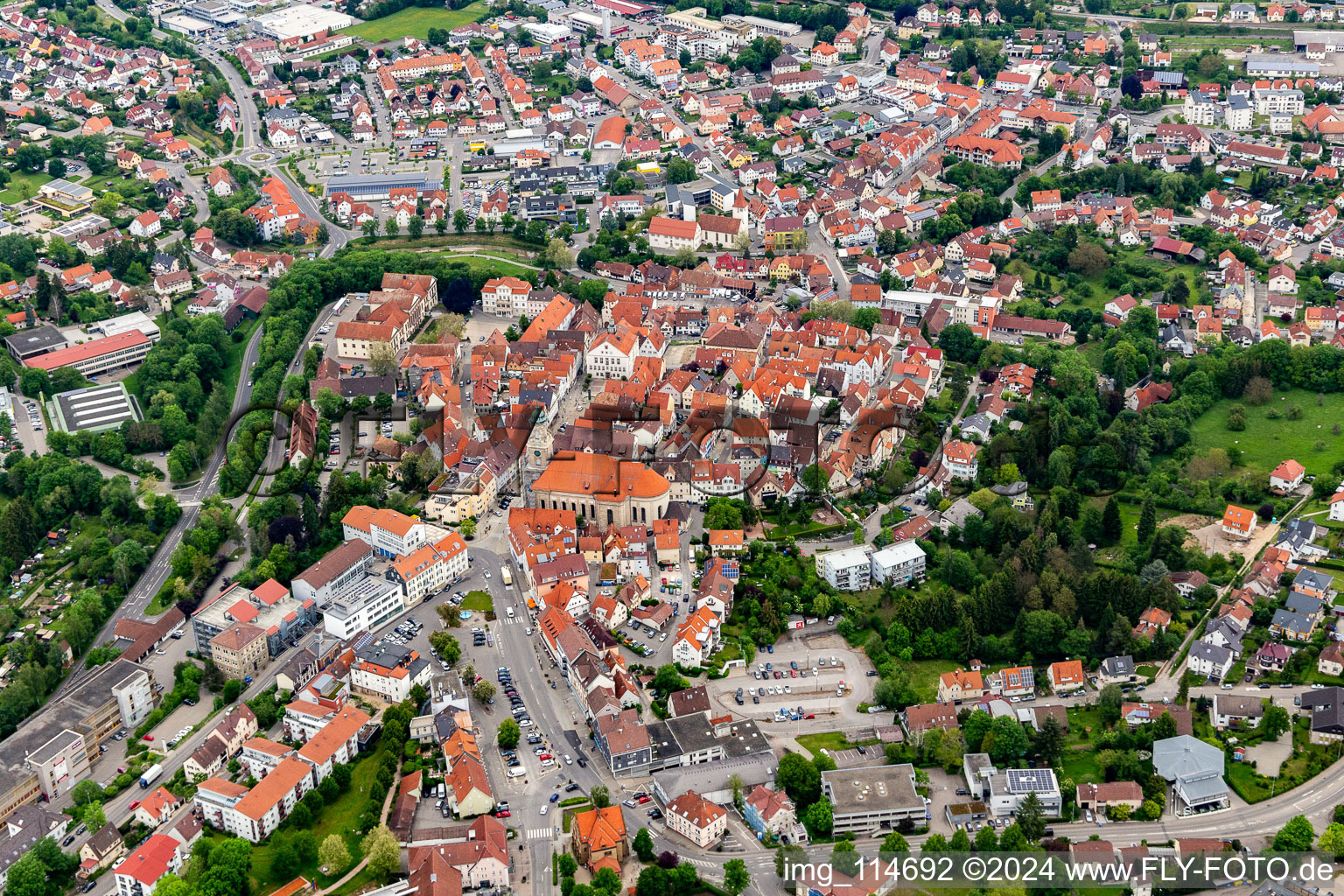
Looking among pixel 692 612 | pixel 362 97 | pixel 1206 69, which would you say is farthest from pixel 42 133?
pixel 1206 69

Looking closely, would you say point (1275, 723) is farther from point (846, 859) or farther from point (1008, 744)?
point (846, 859)

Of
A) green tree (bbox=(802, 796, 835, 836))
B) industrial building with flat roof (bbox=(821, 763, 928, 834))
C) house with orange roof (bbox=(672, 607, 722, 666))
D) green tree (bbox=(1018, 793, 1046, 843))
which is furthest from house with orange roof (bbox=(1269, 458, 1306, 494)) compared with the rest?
green tree (bbox=(802, 796, 835, 836))

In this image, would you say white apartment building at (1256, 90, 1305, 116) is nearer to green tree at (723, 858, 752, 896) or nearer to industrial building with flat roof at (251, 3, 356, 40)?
industrial building with flat roof at (251, 3, 356, 40)

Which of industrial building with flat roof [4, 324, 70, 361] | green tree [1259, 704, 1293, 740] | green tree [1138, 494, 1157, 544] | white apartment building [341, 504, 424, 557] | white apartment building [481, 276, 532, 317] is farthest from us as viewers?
white apartment building [481, 276, 532, 317]

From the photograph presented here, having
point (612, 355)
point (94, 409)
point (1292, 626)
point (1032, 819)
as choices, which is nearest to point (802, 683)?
point (1032, 819)

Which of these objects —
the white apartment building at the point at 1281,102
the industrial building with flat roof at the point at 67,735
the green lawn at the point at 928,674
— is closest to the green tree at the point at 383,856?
the industrial building with flat roof at the point at 67,735

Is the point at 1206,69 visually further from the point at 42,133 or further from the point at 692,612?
the point at 42,133
